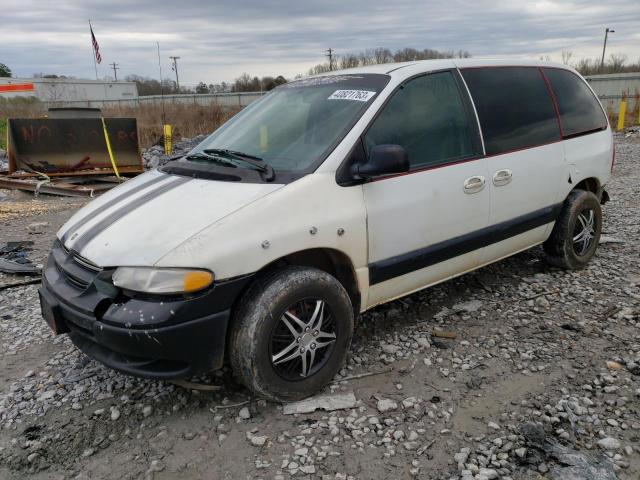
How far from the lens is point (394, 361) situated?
341 cm

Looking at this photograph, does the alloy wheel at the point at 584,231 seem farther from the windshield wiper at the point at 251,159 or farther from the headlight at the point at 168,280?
the headlight at the point at 168,280

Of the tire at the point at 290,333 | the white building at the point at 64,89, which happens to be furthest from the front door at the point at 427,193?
the white building at the point at 64,89

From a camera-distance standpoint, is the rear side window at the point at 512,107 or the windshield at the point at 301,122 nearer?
the windshield at the point at 301,122

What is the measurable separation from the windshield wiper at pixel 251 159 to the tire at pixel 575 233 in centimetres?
287

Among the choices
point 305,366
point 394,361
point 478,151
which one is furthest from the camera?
point 478,151

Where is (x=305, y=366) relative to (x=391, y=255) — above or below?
below

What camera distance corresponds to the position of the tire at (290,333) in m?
2.68

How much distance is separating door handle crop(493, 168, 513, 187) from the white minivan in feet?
0.04

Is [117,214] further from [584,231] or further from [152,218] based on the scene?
[584,231]

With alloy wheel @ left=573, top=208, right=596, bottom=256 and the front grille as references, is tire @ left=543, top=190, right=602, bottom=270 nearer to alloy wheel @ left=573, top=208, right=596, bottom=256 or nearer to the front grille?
alloy wheel @ left=573, top=208, right=596, bottom=256

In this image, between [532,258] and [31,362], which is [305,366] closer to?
[31,362]

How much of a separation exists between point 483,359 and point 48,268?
112 inches

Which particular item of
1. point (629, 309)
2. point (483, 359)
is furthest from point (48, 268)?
point (629, 309)

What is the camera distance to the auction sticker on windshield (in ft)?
10.8
